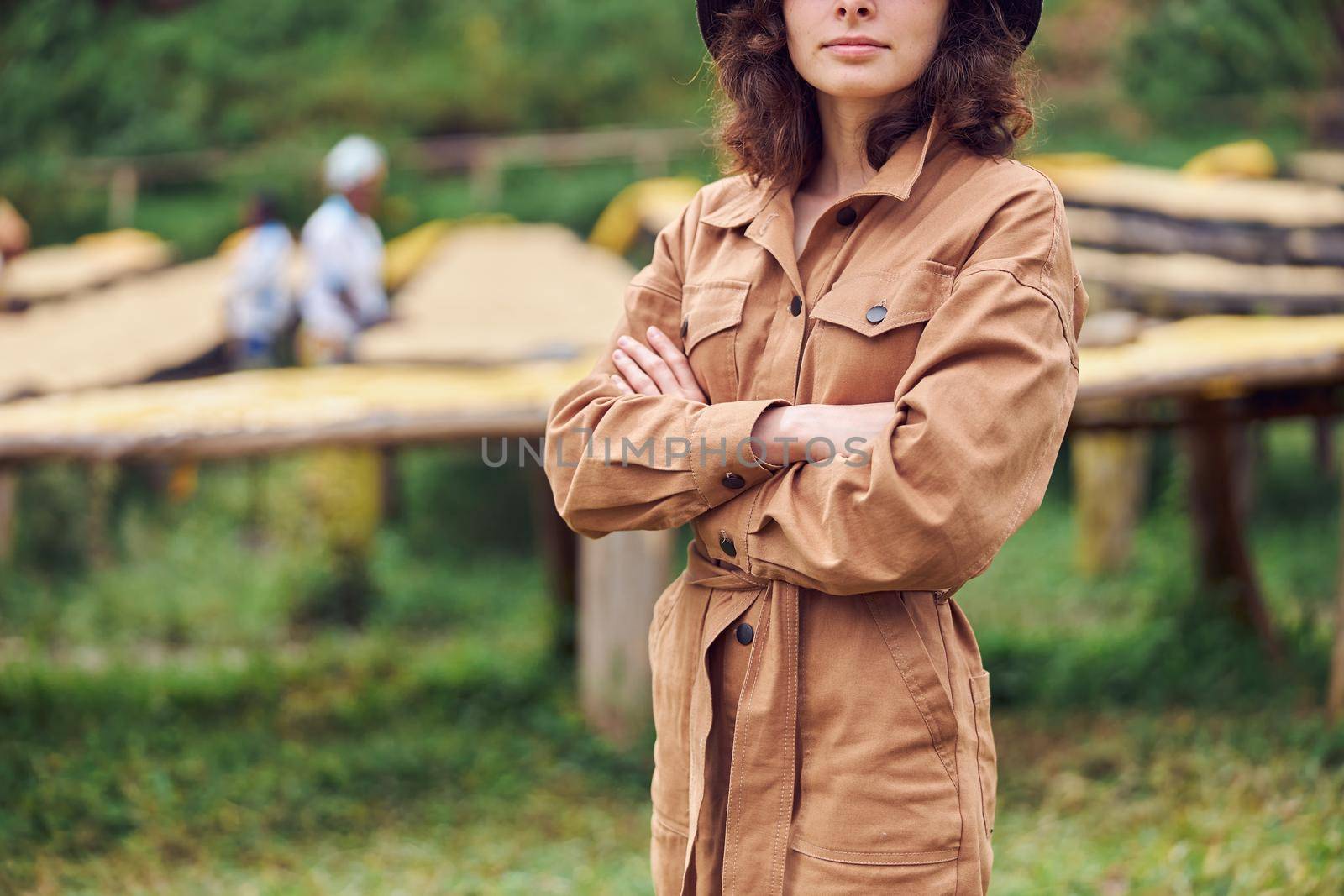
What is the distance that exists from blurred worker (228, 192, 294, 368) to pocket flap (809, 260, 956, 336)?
5.51m

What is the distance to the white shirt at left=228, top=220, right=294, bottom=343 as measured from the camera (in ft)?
22.4

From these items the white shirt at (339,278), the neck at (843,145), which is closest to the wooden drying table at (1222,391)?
the neck at (843,145)

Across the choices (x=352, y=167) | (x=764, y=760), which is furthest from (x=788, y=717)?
(x=352, y=167)

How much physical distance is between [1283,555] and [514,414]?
16.3ft

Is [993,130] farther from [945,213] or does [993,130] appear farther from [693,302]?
[693,302]

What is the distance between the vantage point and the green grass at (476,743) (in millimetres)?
3604

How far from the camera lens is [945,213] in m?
1.66

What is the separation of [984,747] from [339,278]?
4972mm

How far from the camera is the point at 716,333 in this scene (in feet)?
5.90

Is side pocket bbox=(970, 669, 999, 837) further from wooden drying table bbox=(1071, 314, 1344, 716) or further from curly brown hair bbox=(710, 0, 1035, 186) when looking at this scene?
wooden drying table bbox=(1071, 314, 1344, 716)

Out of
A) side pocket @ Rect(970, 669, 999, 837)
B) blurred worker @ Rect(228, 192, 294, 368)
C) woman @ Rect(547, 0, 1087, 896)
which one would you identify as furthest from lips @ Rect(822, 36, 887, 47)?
blurred worker @ Rect(228, 192, 294, 368)

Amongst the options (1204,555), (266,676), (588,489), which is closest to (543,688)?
(266,676)

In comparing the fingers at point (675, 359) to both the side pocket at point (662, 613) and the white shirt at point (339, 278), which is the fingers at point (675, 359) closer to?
the side pocket at point (662, 613)

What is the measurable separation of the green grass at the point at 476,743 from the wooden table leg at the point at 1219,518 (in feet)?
0.38
